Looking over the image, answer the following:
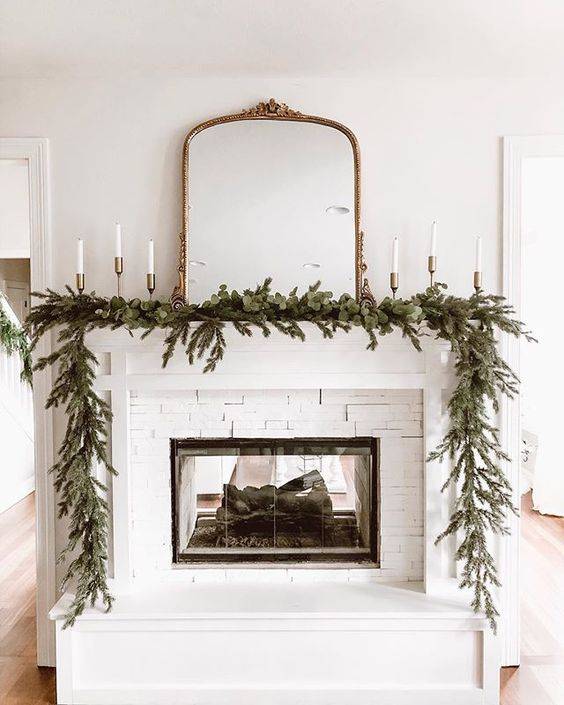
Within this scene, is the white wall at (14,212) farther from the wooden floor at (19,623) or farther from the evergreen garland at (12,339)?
the wooden floor at (19,623)

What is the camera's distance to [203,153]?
2.50m

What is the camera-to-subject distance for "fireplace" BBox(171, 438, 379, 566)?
2568mm

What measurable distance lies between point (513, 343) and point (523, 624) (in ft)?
4.75

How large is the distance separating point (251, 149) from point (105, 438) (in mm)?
1393

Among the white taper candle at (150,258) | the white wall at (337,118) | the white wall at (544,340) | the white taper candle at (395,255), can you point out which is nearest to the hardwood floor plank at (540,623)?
the white wall at (544,340)

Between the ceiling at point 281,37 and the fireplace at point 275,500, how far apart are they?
1.61 metres

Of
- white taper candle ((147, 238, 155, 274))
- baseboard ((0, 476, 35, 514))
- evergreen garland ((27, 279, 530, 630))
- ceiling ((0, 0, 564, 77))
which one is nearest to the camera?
ceiling ((0, 0, 564, 77))

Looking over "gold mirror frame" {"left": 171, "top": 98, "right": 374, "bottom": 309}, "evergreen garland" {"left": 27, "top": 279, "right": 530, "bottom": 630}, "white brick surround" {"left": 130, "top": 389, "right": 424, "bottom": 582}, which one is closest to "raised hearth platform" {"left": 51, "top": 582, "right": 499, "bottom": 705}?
"evergreen garland" {"left": 27, "top": 279, "right": 530, "bottom": 630}

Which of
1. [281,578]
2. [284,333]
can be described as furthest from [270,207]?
[281,578]

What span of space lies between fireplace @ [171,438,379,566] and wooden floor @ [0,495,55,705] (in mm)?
770

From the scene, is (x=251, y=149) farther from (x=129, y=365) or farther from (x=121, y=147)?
(x=129, y=365)

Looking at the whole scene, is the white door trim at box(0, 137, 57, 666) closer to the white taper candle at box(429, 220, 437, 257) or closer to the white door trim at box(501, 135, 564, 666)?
the white taper candle at box(429, 220, 437, 257)

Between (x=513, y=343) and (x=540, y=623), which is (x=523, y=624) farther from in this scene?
(x=513, y=343)

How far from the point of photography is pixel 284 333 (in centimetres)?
222
